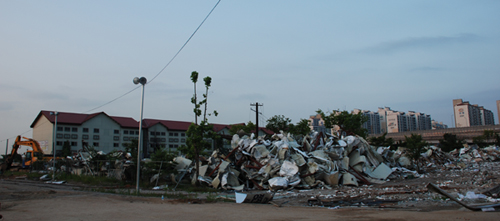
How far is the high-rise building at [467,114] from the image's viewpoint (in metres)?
109

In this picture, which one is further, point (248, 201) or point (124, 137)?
point (124, 137)

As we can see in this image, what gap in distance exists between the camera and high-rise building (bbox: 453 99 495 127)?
109m

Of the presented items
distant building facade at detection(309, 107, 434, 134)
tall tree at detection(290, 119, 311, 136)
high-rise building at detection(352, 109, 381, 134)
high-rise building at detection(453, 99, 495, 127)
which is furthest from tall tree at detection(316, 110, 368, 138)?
high-rise building at detection(453, 99, 495, 127)

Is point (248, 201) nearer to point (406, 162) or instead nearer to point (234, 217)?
point (234, 217)

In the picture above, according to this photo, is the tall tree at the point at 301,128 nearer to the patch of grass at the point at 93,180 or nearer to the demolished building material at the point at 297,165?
the demolished building material at the point at 297,165

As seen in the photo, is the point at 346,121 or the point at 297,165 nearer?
the point at 297,165

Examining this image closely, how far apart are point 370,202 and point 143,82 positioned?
10212 mm

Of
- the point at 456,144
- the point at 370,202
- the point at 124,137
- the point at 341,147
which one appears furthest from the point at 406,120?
the point at 370,202

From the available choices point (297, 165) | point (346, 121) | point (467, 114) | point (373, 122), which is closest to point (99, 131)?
point (346, 121)

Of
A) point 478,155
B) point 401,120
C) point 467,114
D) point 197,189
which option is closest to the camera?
point 197,189

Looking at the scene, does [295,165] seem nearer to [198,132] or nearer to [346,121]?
[198,132]

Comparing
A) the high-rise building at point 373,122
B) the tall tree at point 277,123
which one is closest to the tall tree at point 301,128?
the tall tree at point 277,123

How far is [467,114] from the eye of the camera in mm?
109750

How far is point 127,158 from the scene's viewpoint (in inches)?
922
